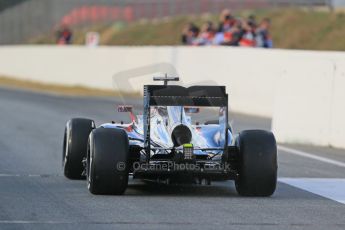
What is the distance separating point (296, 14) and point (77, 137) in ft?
99.4

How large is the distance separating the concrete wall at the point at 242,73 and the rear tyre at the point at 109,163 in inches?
51.3

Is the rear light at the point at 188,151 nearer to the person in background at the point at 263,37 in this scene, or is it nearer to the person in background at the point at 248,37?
the person in background at the point at 248,37

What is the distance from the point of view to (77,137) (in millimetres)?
12273

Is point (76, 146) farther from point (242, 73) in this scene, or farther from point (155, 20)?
point (155, 20)

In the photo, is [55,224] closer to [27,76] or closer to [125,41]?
[27,76]

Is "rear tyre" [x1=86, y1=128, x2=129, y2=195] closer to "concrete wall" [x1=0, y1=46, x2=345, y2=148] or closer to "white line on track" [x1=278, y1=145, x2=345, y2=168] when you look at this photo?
"concrete wall" [x1=0, y1=46, x2=345, y2=148]

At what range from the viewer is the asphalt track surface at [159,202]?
30.5 feet

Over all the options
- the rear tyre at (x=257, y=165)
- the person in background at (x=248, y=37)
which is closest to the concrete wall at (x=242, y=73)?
the person in background at (x=248, y=37)

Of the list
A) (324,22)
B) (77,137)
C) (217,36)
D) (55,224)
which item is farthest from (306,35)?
(55,224)

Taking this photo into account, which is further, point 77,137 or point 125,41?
point 125,41

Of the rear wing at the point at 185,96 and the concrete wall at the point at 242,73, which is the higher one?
the rear wing at the point at 185,96

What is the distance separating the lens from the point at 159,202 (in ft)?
34.8

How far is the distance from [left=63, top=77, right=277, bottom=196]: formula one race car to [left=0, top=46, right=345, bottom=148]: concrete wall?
1.00 meters

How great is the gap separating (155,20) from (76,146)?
38188 mm
